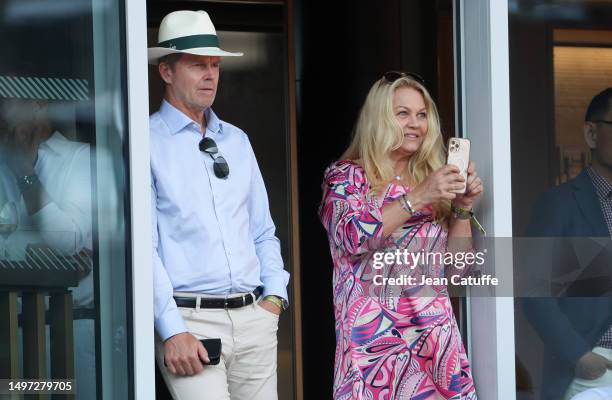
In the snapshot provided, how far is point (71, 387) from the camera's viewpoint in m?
3.46

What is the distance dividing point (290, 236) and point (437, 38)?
1.39 metres

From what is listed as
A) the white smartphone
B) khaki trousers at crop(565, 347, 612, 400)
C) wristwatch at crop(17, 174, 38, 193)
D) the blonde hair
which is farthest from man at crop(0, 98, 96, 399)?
khaki trousers at crop(565, 347, 612, 400)

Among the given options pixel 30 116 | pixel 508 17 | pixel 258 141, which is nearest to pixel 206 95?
pixel 30 116

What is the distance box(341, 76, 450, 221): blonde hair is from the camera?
12.6 ft

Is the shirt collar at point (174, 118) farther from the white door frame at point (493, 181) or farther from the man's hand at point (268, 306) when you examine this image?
the white door frame at point (493, 181)

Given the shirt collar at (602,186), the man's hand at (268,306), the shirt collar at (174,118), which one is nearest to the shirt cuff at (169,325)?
the man's hand at (268,306)

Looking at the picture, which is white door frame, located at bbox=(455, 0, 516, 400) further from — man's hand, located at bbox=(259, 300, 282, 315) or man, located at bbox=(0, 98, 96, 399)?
man, located at bbox=(0, 98, 96, 399)

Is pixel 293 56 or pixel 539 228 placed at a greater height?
pixel 293 56

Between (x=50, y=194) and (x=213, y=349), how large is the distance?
0.69 metres

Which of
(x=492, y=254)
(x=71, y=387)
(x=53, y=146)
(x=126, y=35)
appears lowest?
(x=71, y=387)

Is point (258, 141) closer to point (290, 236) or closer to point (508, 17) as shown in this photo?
point (290, 236)

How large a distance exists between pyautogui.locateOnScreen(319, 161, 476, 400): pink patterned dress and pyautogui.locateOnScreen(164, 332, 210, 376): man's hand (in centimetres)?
55

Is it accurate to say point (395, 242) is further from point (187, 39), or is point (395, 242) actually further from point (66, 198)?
A: point (66, 198)

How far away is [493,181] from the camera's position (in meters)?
4.01
